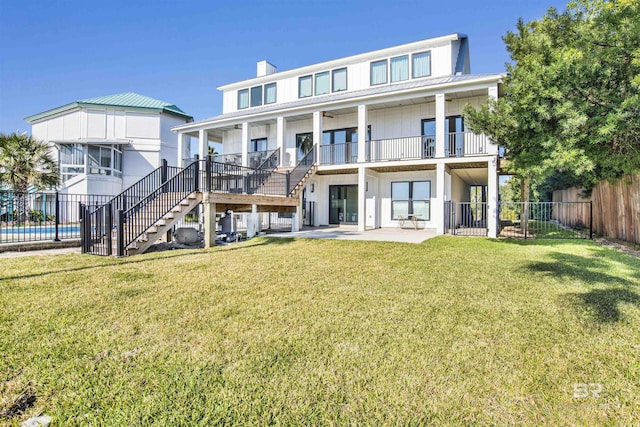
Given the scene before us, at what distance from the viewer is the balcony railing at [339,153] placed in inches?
679

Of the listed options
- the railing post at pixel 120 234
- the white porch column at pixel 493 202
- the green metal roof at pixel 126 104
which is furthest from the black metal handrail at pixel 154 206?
the green metal roof at pixel 126 104

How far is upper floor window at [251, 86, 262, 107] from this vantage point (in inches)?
850

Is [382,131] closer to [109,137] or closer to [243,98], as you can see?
[243,98]

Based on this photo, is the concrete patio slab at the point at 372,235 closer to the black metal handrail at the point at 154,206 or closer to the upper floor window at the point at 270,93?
the black metal handrail at the point at 154,206

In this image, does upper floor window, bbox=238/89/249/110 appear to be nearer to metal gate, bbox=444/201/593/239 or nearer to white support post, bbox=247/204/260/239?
white support post, bbox=247/204/260/239

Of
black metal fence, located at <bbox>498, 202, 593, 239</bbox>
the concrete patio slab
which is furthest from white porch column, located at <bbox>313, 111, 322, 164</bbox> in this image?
black metal fence, located at <bbox>498, 202, 593, 239</bbox>

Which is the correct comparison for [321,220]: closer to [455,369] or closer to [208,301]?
[208,301]

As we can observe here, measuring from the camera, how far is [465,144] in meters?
14.5

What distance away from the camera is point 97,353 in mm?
2992

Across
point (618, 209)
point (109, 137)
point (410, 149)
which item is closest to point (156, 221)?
point (410, 149)

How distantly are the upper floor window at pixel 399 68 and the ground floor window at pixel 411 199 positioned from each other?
221 inches

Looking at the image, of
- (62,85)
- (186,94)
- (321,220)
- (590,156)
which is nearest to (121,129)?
(186,94)

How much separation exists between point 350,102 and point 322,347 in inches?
550

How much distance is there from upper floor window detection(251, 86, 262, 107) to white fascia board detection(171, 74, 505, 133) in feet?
10.4
